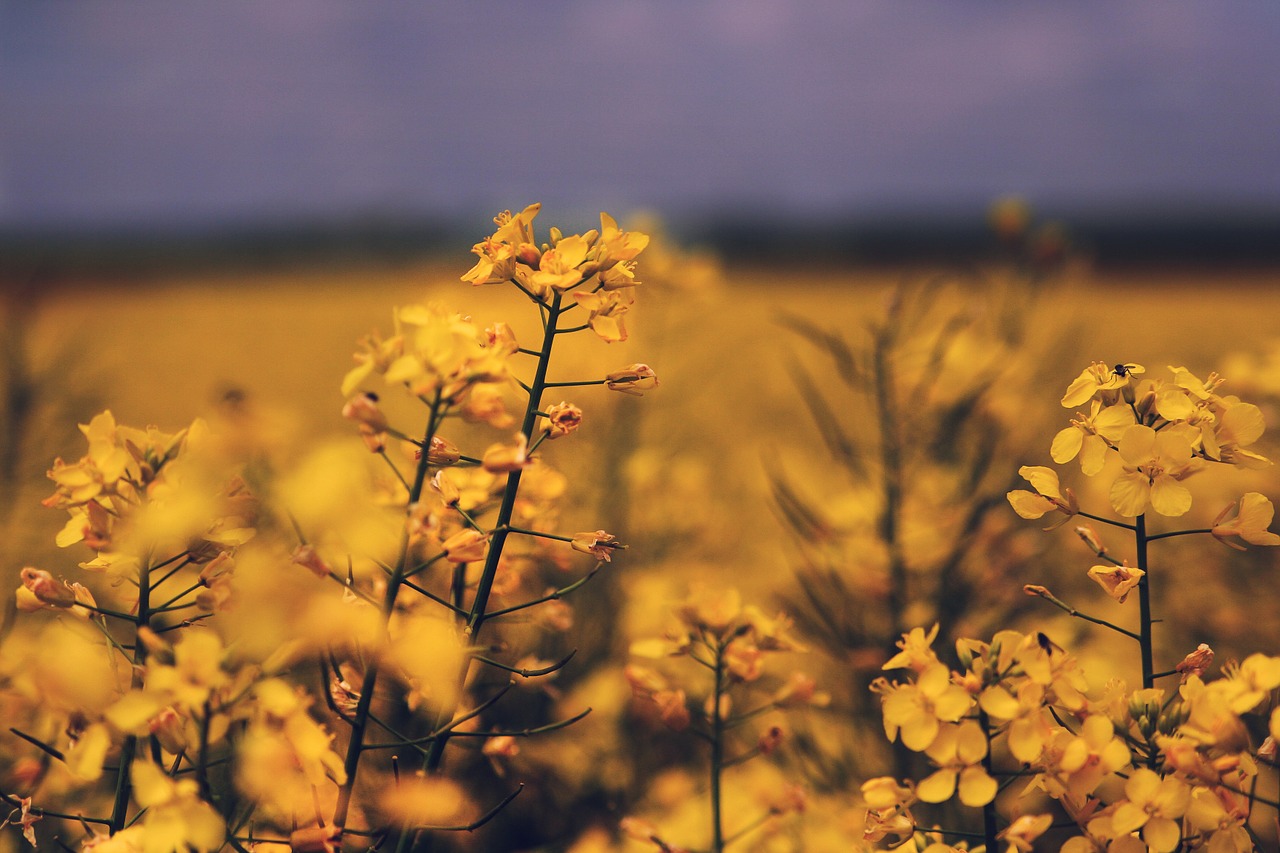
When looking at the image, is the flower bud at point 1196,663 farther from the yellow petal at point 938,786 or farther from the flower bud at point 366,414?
the flower bud at point 366,414

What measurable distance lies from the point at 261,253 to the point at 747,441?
576 inches

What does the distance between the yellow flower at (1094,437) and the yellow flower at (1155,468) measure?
17 mm

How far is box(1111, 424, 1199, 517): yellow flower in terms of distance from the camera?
2.15ft

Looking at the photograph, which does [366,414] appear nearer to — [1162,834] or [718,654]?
[718,654]

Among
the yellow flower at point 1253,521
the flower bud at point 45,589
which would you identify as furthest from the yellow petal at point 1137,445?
the flower bud at point 45,589

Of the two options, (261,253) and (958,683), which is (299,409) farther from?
(261,253)

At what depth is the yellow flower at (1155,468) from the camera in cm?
65

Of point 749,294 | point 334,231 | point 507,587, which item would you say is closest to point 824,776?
point 507,587

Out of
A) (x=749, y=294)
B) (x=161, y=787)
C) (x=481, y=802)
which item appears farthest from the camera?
(x=749, y=294)

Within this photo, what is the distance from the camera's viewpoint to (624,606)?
7.07 ft

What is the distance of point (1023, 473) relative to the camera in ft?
2.22

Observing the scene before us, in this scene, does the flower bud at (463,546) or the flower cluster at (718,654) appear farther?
Result: the flower cluster at (718,654)

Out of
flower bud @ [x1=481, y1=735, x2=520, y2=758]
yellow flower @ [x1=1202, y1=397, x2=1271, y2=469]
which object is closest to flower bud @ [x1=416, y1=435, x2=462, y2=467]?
flower bud @ [x1=481, y1=735, x2=520, y2=758]

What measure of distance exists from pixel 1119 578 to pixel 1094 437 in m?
0.11
